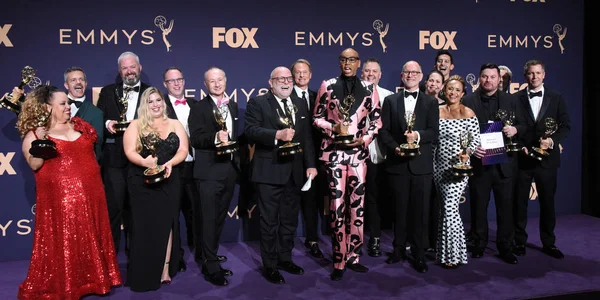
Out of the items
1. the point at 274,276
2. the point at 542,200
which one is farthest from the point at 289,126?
the point at 542,200

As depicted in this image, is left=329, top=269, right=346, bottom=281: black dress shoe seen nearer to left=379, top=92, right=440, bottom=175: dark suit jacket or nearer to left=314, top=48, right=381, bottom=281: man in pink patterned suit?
left=314, top=48, right=381, bottom=281: man in pink patterned suit

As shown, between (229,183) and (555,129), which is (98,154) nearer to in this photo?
(229,183)

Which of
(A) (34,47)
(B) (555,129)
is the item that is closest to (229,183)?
(A) (34,47)

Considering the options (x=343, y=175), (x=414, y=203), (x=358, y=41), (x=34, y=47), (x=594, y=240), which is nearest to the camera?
(x=343, y=175)

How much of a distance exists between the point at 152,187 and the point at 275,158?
1.09 m

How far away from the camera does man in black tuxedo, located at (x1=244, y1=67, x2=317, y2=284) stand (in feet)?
15.1

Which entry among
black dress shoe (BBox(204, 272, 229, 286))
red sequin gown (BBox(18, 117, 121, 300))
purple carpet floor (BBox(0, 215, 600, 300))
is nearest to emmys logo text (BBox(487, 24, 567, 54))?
purple carpet floor (BBox(0, 215, 600, 300))

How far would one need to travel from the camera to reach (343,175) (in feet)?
15.3

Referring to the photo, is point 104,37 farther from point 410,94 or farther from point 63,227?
point 410,94

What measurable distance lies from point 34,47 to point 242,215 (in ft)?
9.64

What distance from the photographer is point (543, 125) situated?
17.8 ft

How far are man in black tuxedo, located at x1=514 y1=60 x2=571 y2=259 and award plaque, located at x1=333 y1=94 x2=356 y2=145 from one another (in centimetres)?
203

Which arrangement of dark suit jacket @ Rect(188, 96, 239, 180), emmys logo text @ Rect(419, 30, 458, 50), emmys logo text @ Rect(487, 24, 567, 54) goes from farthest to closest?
emmys logo text @ Rect(487, 24, 567, 54)
emmys logo text @ Rect(419, 30, 458, 50)
dark suit jacket @ Rect(188, 96, 239, 180)

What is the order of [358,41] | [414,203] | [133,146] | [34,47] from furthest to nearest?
1. [358,41]
2. [34,47]
3. [414,203]
4. [133,146]
